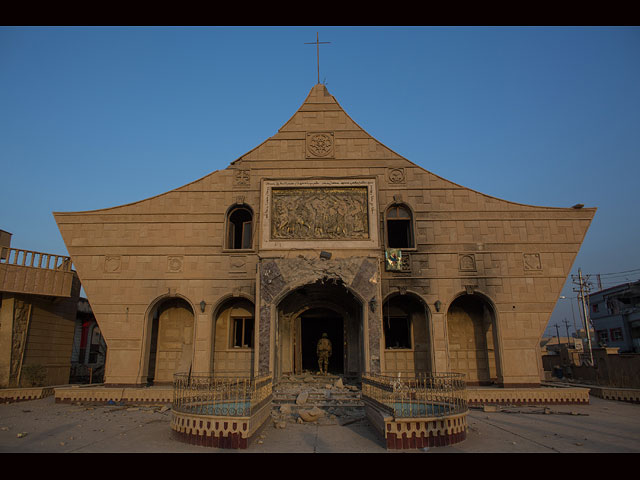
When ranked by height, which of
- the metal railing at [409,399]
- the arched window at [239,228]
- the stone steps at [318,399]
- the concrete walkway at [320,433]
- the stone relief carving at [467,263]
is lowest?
the concrete walkway at [320,433]

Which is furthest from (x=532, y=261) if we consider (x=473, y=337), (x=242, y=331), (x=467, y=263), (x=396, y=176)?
(x=242, y=331)

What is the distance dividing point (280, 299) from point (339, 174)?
5891 millimetres

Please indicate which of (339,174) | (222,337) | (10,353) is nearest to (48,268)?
(10,353)

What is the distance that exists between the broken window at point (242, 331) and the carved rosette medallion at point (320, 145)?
7591 millimetres

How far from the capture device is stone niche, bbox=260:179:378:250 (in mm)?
16766

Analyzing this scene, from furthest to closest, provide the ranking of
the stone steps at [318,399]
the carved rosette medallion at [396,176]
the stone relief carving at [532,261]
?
1. the carved rosette medallion at [396,176]
2. the stone relief carving at [532,261]
3. the stone steps at [318,399]

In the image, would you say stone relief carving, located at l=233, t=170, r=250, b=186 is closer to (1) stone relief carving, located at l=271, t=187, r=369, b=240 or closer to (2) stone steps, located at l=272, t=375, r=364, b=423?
(1) stone relief carving, located at l=271, t=187, r=369, b=240

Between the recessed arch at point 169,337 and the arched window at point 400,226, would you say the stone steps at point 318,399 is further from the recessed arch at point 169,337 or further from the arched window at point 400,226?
the arched window at point 400,226

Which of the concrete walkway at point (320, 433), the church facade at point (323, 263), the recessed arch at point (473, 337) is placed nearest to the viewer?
the concrete walkway at point (320, 433)

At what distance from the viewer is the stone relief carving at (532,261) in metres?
16.9

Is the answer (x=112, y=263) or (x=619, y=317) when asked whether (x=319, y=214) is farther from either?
(x=619, y=317)

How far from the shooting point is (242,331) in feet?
58.6

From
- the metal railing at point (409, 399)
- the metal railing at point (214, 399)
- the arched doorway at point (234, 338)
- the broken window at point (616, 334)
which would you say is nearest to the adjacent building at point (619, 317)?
the broken window at point (616, 334)

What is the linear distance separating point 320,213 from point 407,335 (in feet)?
20.9
